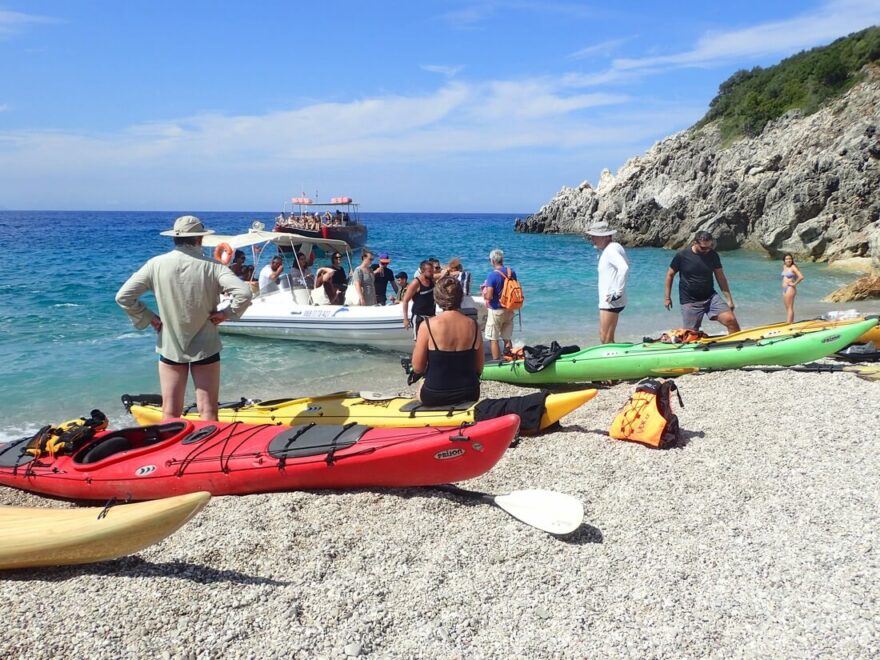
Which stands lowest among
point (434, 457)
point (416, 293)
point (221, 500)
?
point (221, 500)

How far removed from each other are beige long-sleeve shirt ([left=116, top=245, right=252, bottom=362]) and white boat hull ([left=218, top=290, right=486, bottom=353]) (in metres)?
6.12

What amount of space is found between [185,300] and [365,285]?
23.8ft

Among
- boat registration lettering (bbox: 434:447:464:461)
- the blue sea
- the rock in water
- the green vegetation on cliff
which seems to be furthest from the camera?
the green vegetation on cliff

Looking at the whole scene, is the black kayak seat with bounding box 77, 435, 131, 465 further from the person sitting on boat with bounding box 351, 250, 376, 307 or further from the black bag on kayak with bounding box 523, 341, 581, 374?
the person sitting on boat with bounding box 351, 250, 376, 307

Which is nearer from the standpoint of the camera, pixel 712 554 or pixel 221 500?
pixel 712 554

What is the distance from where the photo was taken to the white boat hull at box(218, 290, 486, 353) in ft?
38.4

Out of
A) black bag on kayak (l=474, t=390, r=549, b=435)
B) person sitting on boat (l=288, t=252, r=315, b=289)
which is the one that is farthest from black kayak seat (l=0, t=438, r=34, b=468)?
person sitting on boat (l=288, t=252, r=315, b=289)

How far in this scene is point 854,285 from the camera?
629 inches

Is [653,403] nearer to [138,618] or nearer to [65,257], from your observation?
[138,618]

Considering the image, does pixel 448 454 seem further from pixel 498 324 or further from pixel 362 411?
pixel 498 324

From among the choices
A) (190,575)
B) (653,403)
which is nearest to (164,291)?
(190,575)

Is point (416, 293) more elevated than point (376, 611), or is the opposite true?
point (416, 293)

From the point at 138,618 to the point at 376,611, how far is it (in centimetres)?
119

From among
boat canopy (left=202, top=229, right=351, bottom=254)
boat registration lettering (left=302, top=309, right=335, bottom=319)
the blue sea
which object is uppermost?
boat canopy (left=202, top=229, right=351, bottom=254)
